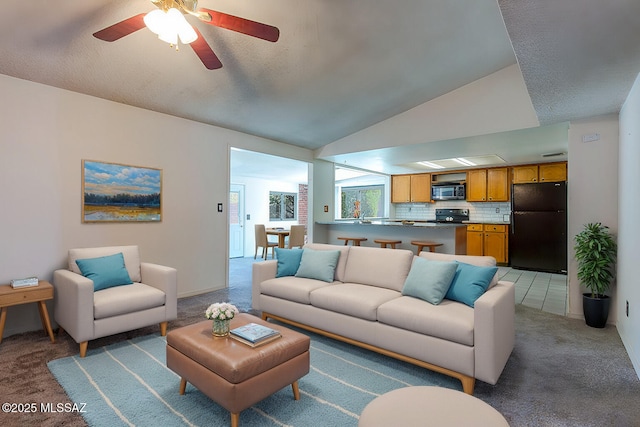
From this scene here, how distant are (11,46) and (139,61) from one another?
90 cm

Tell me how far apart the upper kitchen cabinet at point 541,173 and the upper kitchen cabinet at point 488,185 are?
0.23 metres

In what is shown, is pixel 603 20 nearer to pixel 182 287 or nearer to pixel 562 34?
pixel 562 34

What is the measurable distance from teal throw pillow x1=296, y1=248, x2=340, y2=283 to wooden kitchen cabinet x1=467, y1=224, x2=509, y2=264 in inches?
189

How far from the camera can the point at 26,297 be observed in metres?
2.75

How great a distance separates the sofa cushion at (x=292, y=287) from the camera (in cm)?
305

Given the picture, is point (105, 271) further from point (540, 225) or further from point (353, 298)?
point (540, 225)

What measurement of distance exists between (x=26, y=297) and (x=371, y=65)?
12.7 feet

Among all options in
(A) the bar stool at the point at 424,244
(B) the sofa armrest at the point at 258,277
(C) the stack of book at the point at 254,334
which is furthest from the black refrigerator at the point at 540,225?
(C) the stack of book at the point at 254,334

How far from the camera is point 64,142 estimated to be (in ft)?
A: 10.8

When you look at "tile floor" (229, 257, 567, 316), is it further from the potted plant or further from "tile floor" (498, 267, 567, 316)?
the potted plant

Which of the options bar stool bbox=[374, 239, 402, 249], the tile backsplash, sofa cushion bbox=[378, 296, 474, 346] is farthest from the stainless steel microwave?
sofa cushion bbox=[378, 296, 474, 346]

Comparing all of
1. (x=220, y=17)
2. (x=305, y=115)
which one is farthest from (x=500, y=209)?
(x=220, y=17)

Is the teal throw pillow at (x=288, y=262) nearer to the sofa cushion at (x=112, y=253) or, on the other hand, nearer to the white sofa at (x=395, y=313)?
the white sofa at (x=395, y=313)

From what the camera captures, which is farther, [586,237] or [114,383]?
[586,237]
